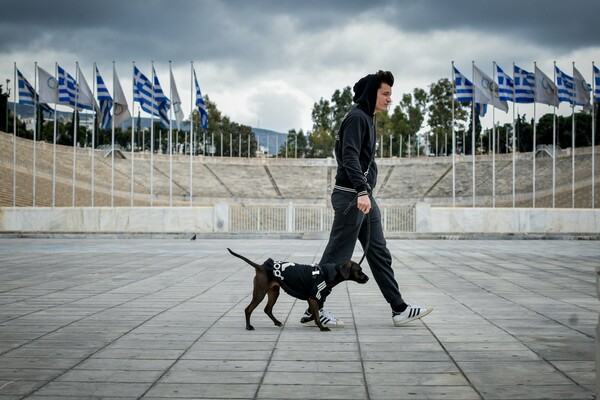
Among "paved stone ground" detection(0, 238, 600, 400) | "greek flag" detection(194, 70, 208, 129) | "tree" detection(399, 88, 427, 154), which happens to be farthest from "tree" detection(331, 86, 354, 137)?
"paved stone ground" detection(0, 238, 600, 400)

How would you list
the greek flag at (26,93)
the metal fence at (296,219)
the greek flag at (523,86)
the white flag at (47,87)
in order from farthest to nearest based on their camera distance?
the greek flag at (523,86), the greek flag at (26,93), the white flag at (47,87), the metal fence at (296,219)

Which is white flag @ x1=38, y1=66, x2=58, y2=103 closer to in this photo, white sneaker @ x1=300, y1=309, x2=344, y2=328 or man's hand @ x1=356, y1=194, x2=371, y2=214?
white sneaker @ x1=300, y1=309, x2=344, y2=328

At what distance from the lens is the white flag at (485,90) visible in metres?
27.3

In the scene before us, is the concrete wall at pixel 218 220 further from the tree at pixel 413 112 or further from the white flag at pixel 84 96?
the tree at pixel 413 112

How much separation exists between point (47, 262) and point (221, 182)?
44428 mm

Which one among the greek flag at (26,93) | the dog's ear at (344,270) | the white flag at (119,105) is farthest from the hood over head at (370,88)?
the greek flag at (26,93)

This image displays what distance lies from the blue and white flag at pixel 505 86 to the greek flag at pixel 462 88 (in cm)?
122

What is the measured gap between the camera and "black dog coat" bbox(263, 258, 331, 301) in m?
4.79

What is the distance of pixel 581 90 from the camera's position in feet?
92.2

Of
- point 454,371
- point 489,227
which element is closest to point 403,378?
point 454,371

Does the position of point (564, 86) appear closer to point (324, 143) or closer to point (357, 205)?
point (357, 205)

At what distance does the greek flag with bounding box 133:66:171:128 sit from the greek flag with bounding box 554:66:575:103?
1721 cm

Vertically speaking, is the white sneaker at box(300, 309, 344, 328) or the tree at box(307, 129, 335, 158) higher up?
the tree at box(307, 129, 335, 158)

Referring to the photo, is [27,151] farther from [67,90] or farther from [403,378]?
[403,378]
